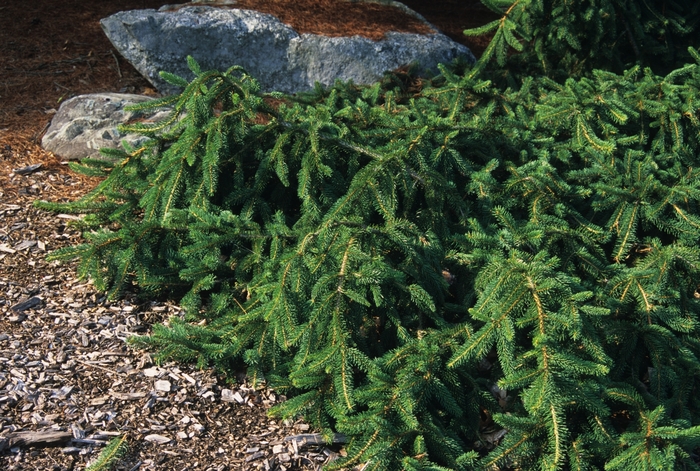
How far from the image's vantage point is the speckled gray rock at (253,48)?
18.3 feet

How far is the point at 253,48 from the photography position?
5.79m

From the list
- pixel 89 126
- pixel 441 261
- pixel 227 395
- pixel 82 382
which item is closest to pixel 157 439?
pixel 227 395

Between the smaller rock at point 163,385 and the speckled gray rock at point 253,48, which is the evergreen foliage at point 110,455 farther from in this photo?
the speckled gray rock at point 253,48

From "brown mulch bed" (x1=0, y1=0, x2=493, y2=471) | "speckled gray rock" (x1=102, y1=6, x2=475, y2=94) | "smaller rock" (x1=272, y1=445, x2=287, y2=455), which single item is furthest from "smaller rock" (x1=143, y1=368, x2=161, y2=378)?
"speckled gray rock" (x1=102, y1=6, x2=475, y2=94)

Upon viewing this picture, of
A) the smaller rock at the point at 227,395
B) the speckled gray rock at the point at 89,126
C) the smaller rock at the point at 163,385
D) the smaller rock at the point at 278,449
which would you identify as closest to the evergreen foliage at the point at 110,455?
the smaller rock at the point at 163,385

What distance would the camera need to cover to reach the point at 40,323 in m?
3.67

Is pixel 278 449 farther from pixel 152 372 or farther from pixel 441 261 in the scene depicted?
pixel 441 261

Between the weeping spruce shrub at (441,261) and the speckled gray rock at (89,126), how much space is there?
0.55 m

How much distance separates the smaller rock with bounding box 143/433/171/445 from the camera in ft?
10.3

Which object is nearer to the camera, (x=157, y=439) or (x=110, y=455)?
(x=110, y=455)

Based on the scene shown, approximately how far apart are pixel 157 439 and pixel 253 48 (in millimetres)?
3596

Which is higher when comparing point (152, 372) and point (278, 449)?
point (152, 372)

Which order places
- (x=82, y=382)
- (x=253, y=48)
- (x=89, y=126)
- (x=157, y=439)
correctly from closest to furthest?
1. (x=157, y=439)
2. (x=82, y=382)
3. (x=89, y=126)
4. (x=253, y=48)

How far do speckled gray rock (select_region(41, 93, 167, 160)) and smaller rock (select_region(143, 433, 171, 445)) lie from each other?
7.77ft
